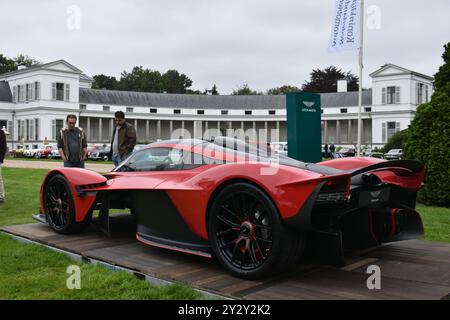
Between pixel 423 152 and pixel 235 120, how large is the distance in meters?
56.8

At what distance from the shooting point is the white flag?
14219 millimetres

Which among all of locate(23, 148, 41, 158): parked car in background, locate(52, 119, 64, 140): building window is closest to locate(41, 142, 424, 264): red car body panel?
locate(23, 148, 41, 158): parked car in background

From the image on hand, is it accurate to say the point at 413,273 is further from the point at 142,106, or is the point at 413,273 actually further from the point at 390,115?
→ the point at 142,106

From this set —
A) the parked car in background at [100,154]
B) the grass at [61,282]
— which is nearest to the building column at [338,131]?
the parked car in background at [100,154]

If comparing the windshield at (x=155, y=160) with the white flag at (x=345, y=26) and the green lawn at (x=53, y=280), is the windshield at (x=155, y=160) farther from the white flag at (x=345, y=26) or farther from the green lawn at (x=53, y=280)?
the white flag at (x=345, y=26)

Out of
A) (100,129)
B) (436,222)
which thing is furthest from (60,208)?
(100,129)

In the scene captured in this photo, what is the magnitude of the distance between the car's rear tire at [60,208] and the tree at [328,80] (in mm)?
61598

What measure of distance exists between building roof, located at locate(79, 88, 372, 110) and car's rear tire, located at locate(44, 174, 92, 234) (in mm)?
54523

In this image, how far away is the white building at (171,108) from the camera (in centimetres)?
5206

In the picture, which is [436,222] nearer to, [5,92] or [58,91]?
[58,91]

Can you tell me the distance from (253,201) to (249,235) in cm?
26

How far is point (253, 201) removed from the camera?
133 inches

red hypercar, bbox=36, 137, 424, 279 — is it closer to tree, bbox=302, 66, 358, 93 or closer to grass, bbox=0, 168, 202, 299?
grass, bbox=0, 168, 202, 299
